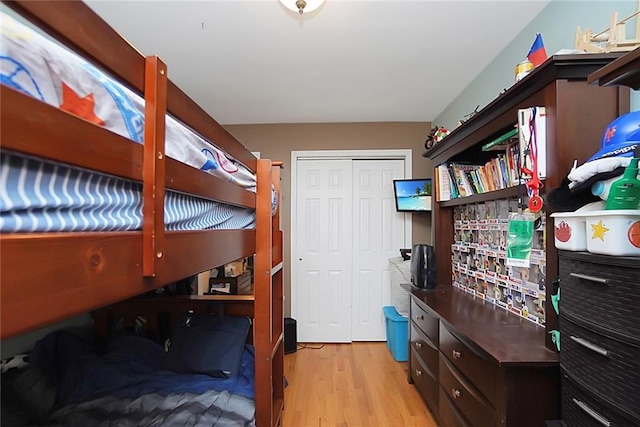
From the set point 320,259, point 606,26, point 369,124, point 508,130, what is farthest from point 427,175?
point 606,26

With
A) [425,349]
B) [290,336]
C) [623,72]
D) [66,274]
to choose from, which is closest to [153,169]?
[66,274]

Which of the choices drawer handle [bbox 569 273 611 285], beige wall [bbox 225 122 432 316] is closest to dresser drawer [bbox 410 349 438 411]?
drawer handle [bbox 569 273 611 285]

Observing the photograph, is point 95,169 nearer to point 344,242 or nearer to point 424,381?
point 424,381

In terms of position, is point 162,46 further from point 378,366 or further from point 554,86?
point 378,366

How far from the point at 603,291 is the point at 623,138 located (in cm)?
45

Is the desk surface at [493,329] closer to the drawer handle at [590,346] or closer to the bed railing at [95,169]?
the drawer handle at [590,346]

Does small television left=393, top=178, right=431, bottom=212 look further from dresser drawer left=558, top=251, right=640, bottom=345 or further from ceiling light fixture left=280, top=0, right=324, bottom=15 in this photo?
dresser drawer left=558, top=251, right=640, bottom=345

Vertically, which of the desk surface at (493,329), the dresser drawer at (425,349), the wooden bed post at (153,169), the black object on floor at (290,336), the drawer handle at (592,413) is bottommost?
the black object on floor at (290,336)

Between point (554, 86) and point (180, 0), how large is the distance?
176 cm

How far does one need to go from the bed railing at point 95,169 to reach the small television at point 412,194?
2702mm

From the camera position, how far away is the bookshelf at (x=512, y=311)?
3.81ft

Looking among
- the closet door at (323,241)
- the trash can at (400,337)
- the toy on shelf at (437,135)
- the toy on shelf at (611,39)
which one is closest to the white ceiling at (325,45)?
the toy on shelf at (437,135)

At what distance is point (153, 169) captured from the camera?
0.69 metres

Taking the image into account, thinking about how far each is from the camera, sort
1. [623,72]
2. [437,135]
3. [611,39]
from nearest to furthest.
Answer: [623,72]
[611,39]
[437,135]
